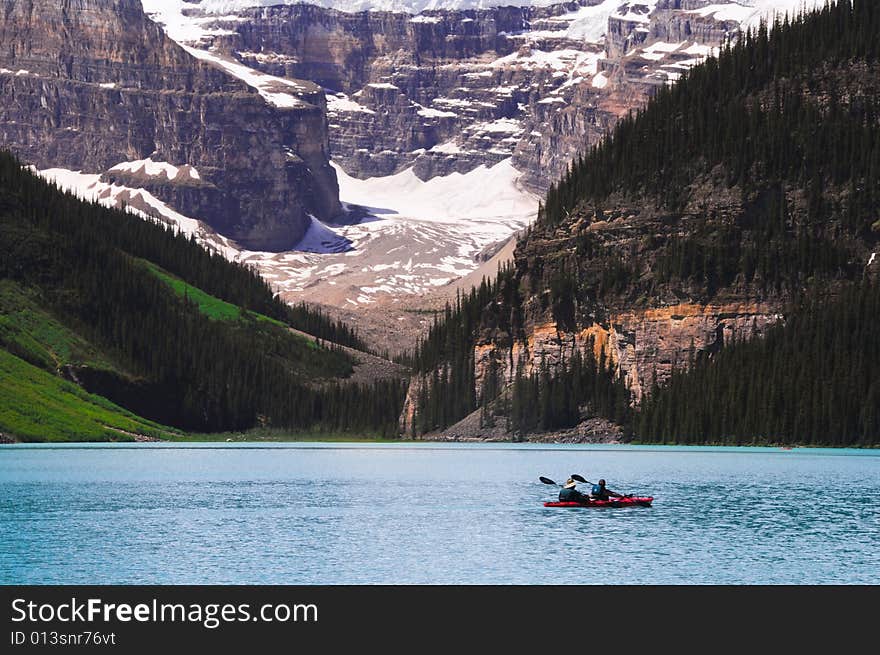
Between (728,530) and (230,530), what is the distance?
3100 centimetres

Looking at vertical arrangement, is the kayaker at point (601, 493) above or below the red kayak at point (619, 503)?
above

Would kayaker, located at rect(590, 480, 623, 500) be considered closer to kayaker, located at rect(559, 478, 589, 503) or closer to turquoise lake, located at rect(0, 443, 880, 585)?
kayaker, located at rect(559, 478, 589, 503)

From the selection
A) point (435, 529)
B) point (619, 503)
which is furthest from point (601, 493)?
point (435, 529)

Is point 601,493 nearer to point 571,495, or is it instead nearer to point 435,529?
point 571,495

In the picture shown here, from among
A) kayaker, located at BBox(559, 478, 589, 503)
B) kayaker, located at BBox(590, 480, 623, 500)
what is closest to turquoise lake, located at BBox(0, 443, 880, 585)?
kayaker, located at BBox(559, 478, 589, 503)

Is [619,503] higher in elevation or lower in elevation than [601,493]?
lower

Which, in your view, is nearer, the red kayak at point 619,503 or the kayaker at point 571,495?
the red kayak at point 619,503

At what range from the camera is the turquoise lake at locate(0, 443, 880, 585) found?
8894 cm

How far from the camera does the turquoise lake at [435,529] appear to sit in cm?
8894

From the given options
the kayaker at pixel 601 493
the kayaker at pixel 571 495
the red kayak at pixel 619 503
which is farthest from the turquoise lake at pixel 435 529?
the kayaker at pixel 601 493

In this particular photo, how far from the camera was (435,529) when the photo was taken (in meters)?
107

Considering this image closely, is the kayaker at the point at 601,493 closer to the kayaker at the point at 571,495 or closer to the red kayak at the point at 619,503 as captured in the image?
the red kayak at the point at 619,503
